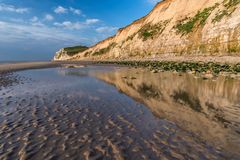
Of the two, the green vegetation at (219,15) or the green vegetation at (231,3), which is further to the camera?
the green vegetation at (219,15)

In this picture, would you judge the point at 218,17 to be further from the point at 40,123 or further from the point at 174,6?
the point at 40,123

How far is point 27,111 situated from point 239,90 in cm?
1237

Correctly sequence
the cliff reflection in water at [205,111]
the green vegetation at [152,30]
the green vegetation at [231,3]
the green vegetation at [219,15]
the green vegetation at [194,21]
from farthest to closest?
1. the green vegetation at [152,30]
2. the green vegetation at [194,21]
3. the green vegetation at [219,15]
4. the green vegetation at [231,3]
5. the cliff reflection in water at [205,111]

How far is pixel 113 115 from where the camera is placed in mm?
9539

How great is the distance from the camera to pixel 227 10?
3438 cm

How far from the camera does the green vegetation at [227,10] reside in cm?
3302

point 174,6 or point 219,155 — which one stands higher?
point 174,6

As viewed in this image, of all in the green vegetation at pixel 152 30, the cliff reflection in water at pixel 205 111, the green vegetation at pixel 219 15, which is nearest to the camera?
the cliff reflection in water at pixel 205 111

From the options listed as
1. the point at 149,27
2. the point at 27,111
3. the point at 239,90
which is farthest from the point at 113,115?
the point at 149,27

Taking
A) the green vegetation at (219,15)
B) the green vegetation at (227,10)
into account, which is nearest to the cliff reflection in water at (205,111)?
the green vegetation at (227,10)

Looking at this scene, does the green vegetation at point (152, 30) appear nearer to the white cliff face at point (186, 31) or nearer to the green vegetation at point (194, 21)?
the white cliff face at point (186, 31)

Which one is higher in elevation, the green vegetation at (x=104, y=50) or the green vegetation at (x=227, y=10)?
the green vegetation at (x=227, y=10)

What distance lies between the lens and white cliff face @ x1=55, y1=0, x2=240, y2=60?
32.1 metres

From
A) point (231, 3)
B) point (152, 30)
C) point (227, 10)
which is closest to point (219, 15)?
point (227, 10)
